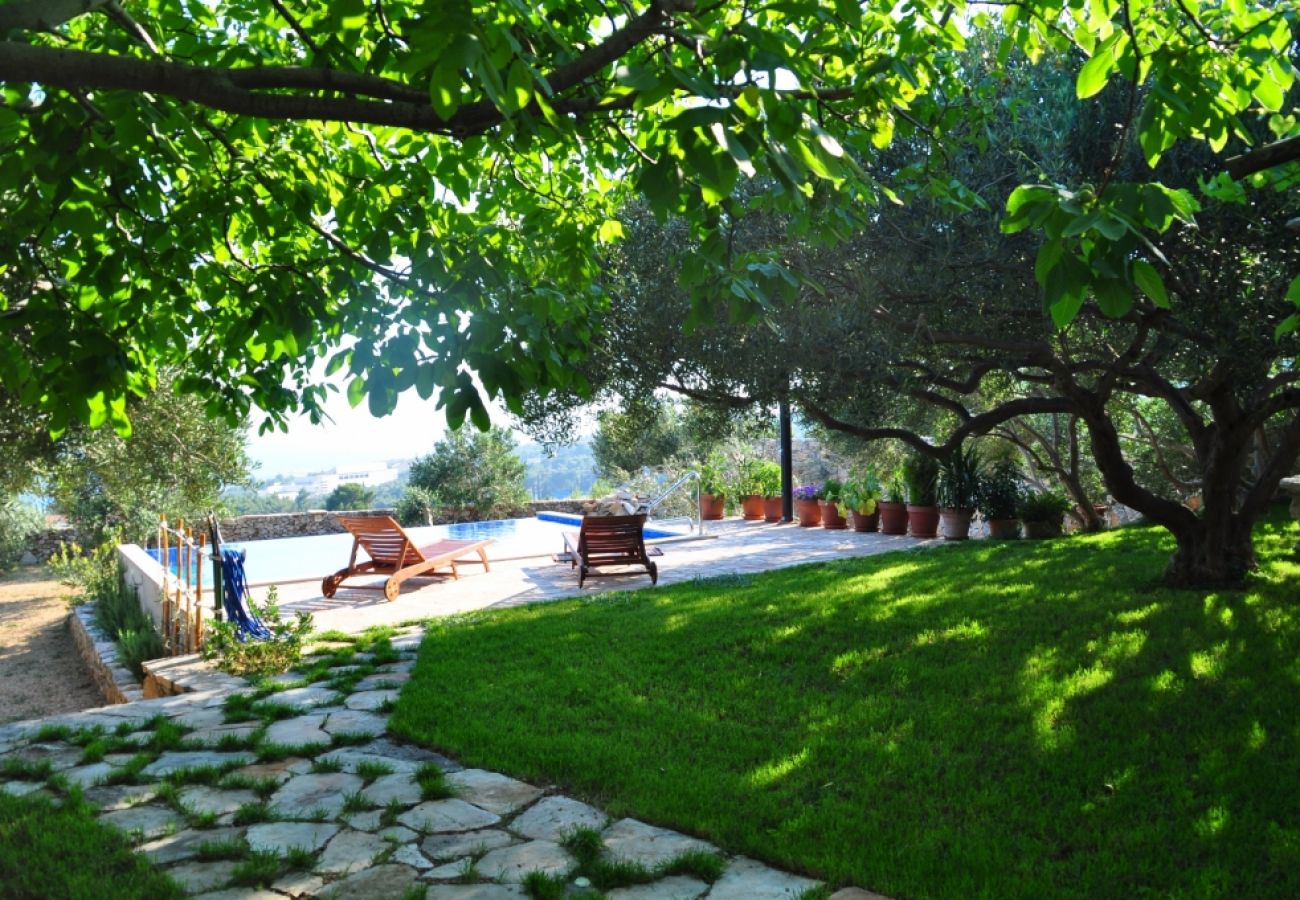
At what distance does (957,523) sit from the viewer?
561 inches

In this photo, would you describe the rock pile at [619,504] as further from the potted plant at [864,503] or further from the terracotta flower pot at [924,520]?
Result: the terracotta flower pot at [924,520]

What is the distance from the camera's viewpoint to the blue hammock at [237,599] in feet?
27.4

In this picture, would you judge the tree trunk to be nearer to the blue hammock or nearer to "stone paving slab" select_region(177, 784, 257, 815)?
"stone paving slab" select_region(177, 784, 257, 815)

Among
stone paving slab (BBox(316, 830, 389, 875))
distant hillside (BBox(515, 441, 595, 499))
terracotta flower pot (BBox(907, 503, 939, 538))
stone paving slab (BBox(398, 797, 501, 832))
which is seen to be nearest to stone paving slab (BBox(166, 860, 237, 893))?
stone paving slab (BBox(316, 830, 389, 875))

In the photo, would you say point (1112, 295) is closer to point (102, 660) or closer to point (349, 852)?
point (349, 852)

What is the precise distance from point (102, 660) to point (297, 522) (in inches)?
564

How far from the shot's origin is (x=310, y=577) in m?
13.6

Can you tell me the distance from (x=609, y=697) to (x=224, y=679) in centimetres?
329

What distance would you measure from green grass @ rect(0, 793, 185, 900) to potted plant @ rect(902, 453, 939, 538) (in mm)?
12593

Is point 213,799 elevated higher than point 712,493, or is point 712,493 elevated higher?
point 712,493

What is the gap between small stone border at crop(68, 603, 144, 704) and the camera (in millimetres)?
8109

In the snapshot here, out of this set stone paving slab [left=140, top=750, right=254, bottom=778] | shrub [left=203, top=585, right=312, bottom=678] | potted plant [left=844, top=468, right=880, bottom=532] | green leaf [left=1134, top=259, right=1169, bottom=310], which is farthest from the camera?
potted plant [left=844, top=468, right=880, bottom=532]

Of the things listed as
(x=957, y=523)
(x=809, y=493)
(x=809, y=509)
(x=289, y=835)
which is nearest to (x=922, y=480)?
(x=957, y=523)

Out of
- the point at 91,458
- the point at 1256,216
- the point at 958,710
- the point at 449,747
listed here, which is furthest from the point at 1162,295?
the point at 91,458
